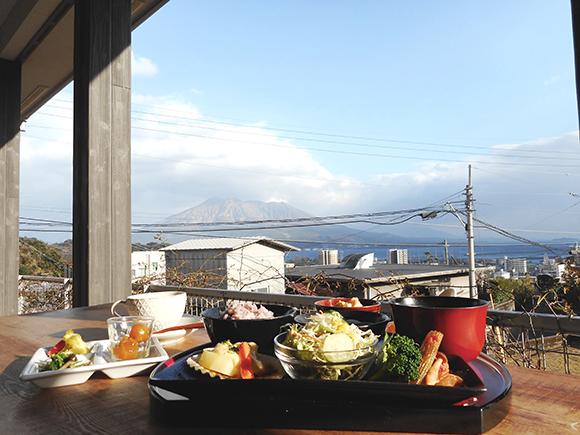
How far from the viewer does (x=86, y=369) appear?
0.67 metres

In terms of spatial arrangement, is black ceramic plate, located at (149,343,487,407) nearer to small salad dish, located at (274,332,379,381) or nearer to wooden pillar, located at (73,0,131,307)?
small salad dish, located at (274,332,379,381)

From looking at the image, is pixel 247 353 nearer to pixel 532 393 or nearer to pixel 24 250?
pixel 532 393

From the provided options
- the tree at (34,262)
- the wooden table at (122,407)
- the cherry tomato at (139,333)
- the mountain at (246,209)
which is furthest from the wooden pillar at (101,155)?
the mountain at (246,209)

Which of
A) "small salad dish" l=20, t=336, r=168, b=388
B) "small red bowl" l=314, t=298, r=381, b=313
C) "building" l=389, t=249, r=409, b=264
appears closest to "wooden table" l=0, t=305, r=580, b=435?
"small salad dish" l=20, t=336, r=168, b=388

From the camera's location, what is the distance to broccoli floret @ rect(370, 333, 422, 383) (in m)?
0.50

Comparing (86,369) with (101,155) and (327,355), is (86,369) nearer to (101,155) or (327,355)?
(327,355)

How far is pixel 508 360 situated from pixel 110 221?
2.39 metres

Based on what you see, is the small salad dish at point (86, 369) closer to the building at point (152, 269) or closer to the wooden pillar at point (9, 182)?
the building at point (152, 269)

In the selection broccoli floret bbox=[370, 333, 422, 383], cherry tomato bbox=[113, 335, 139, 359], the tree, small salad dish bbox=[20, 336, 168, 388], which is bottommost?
the tree

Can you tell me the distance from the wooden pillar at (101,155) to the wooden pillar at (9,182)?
2008 millimetres

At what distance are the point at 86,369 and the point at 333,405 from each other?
455 mm

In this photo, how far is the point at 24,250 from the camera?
11.4 metres

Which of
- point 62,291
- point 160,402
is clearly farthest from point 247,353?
point 62,291

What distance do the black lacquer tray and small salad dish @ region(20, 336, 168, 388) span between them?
212 millimetres
